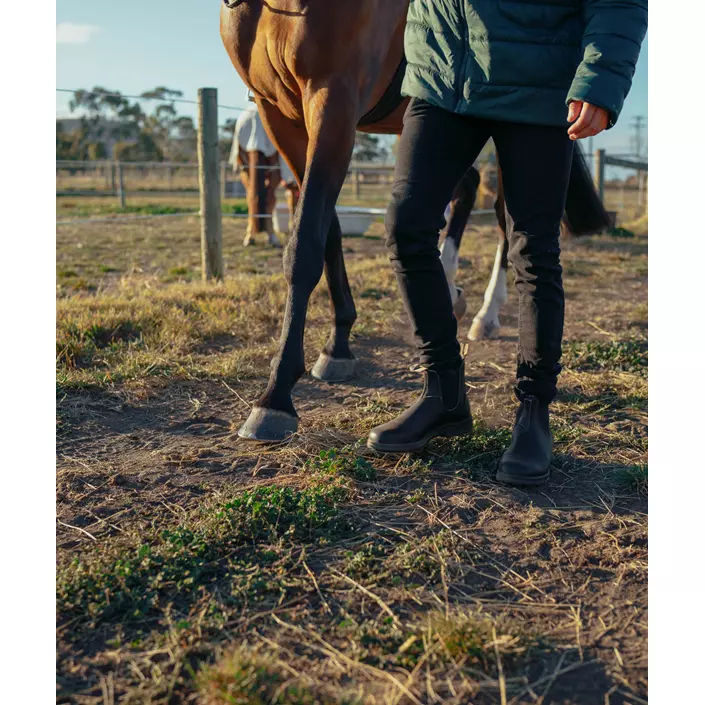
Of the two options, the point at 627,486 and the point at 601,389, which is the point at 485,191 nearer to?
the point at 601,389

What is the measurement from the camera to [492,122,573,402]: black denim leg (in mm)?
2242

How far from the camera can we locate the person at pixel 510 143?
2.07m

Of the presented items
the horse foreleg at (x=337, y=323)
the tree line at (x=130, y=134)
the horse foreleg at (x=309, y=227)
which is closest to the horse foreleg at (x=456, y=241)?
the horse foreleg at (x=337, y=323)

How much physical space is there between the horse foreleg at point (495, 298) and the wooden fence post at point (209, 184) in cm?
248

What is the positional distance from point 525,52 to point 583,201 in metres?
2.06

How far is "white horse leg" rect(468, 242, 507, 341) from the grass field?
0.55 metres

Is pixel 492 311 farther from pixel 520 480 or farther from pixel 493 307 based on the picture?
pixel 520 480

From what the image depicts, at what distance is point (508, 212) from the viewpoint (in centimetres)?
238

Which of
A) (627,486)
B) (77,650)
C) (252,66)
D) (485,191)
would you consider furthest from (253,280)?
(485,191)

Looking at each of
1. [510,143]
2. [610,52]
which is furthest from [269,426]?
[610,52]

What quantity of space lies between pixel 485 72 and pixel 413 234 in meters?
0.52

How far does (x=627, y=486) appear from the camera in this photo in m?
2.35

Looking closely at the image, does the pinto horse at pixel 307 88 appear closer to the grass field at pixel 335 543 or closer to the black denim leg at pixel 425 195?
the grass field at pixel 335 543

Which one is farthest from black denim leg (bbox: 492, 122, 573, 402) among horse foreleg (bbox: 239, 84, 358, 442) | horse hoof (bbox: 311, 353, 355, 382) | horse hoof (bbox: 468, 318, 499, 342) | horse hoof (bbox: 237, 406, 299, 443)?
horse hoof (bbox: 468, 318, 499, 342)
